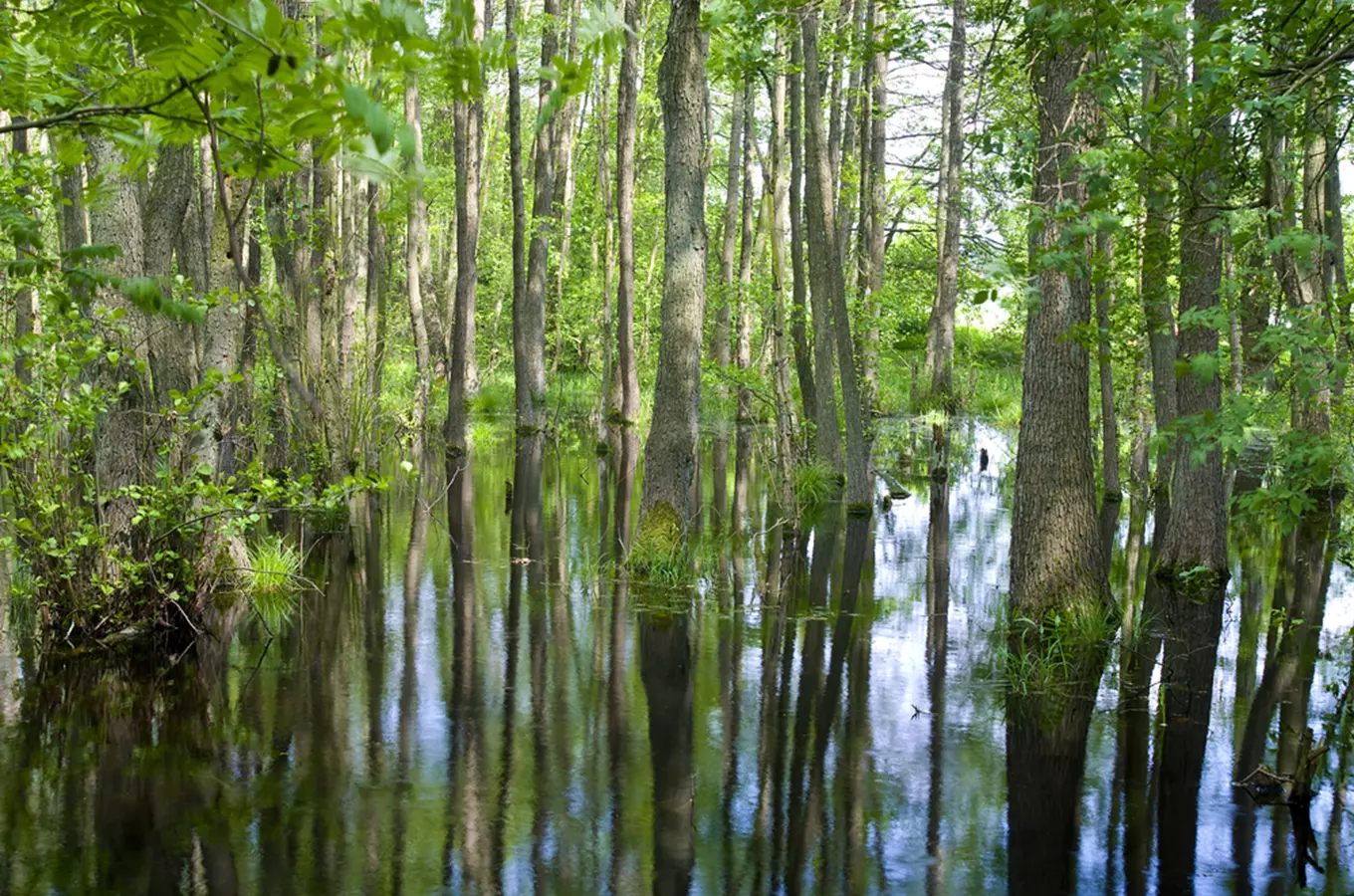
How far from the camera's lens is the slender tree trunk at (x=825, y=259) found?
46.9 feet

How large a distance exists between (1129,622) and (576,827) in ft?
20.3

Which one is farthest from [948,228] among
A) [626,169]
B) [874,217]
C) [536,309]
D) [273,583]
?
[273,583]

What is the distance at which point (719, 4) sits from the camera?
31.9ft

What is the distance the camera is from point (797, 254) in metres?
16.9

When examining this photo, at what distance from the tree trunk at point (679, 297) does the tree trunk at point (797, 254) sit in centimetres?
531

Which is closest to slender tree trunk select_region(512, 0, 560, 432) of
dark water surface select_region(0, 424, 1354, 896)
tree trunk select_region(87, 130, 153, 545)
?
dark water surface select_region(0, 424, 1354, 896)

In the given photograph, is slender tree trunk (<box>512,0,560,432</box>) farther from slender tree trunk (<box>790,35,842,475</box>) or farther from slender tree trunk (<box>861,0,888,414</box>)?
slender tree trunk (<box>790,35,842,475</box>)

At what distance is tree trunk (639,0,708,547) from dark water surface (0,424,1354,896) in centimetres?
94

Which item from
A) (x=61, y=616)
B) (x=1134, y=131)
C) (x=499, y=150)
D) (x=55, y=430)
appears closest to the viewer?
(x=1134, y=131)

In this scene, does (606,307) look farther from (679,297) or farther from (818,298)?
(679,297)

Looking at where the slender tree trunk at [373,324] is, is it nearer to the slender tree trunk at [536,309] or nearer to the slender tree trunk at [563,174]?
the slender tree trunk at [536,309]

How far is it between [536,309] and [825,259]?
898cm

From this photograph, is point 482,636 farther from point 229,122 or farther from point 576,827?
point 229,122

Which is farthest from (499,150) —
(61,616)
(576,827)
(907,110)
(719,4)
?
(576,827)
